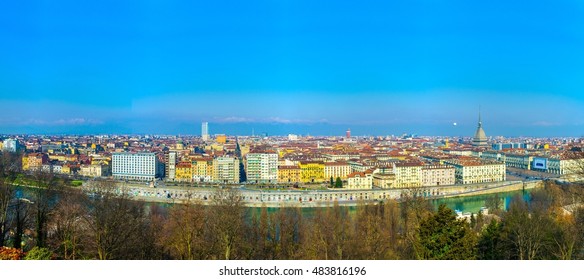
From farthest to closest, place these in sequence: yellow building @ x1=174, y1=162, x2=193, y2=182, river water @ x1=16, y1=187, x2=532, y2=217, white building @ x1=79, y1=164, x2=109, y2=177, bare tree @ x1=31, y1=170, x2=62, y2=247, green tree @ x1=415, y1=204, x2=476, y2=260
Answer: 1. yellow building @ x1=174, y1=162, x2=193, y2=182
2. river water @ x1=16, y1=187, x2=532, y2=217
3. white building @ x1=79, y1=164, x2=109, y2=177
4. bare tree @ x1=31, y1=170, x2=62, y2=247
5. green tree @ x1=415, y1=204, x2=476, y2=260

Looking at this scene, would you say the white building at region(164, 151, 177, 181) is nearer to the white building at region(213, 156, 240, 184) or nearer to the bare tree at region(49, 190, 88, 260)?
the white building at region(213, 156, 240, 184)

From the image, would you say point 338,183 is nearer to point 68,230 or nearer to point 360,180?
point 360,180

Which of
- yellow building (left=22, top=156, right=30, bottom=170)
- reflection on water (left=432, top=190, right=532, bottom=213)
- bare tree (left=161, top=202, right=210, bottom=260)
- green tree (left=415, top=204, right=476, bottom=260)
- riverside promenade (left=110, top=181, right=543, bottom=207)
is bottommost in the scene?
reflection on water (left=432, top=190, right=532, bottom=213)

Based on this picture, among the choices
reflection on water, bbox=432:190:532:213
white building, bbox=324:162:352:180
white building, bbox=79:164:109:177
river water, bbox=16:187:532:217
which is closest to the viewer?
white building, bbox=79:164:109:177

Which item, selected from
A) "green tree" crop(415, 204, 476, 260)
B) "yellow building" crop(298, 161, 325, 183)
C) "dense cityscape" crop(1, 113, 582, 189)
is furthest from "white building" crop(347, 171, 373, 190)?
"green tree" crop(415, 204, 476, 260)

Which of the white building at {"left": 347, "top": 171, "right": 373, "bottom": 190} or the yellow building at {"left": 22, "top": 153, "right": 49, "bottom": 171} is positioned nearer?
the yellow building at {"left": 22, "top": 153, "right": 49, "bottom": 171}

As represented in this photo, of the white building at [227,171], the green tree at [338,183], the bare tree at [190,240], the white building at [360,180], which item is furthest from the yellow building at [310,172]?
the bare tree at [190,240]

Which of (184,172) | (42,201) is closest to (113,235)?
(42,201)
